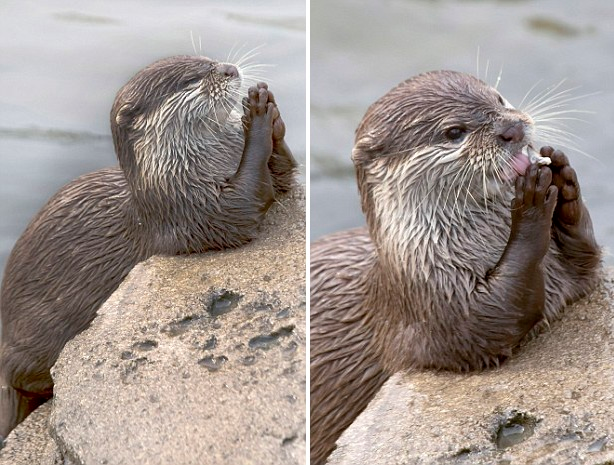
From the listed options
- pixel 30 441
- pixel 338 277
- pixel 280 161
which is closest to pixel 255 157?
pixel 280 161

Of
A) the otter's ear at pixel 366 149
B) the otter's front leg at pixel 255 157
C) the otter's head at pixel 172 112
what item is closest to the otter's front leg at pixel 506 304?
the otter's ear at pixel 366 149

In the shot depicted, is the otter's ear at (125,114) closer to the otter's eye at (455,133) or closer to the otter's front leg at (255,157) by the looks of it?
the otter's front leg at (255,157)

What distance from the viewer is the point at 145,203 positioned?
8.24ft

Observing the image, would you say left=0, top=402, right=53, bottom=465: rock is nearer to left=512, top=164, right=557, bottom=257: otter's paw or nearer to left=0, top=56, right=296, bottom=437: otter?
left=0, top=56, right=296, bottom=437: otter

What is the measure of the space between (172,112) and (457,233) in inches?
24.3

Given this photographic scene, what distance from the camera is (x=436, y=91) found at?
2.31 meters

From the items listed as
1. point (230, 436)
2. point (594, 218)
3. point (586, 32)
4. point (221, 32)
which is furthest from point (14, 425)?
point (586, 32)

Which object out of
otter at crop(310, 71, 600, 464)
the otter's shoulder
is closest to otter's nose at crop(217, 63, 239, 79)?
otter at crop(310, 71, 600, 464)

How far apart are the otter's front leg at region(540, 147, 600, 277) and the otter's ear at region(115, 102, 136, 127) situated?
78 cm

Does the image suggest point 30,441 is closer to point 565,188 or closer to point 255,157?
point 255,157

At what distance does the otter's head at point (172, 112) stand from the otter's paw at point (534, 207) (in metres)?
0.65

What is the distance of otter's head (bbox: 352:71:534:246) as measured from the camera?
2213mm

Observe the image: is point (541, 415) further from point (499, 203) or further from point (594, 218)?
point (594, 218)

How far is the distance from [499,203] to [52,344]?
0.84 metres
